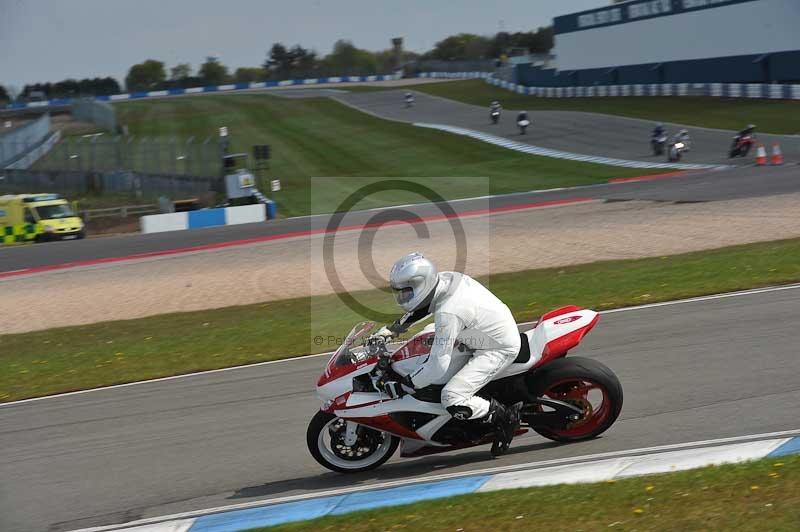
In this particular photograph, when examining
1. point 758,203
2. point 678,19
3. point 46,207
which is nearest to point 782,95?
point 678,19

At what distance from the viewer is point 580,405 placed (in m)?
7.50

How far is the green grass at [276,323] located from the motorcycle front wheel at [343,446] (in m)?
4.74

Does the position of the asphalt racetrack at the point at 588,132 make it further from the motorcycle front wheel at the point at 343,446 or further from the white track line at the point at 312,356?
the motorcycle front wheel at the point at 343,446

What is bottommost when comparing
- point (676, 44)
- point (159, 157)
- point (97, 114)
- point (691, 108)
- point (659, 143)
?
point (659, 143)

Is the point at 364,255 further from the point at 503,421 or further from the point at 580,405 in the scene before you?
the point at 503,421

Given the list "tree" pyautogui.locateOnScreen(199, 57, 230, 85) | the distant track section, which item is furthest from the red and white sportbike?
"tree" pyautogui.locateOnScreen(199, 57, 230, 85)

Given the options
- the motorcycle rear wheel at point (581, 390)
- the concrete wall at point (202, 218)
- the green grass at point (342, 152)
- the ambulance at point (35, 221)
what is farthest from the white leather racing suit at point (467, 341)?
the ambulance at point (35, 221)

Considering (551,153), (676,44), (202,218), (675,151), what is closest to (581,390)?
(202,218)

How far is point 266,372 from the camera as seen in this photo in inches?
444

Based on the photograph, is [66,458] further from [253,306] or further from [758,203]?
[758,203]

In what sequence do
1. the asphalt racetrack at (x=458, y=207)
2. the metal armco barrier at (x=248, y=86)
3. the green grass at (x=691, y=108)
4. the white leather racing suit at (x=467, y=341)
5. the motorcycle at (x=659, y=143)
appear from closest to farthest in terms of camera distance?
the white leather racing suit at (x=467, y=341), the asphalt racetrack at (x=458, y=207), the motorcycle at (x=659, y=143), the green grass at (x=691, y=108), the metal armco barrier at (x=248, y=86)

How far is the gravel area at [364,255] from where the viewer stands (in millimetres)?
17797

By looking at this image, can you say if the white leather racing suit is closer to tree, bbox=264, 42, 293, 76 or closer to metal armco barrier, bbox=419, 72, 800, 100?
metal armco barrier, bbox=419, 72, 800, 100

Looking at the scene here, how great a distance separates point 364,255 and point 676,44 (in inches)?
2028
